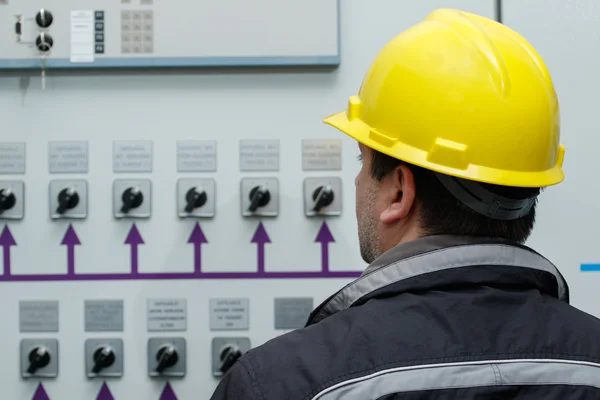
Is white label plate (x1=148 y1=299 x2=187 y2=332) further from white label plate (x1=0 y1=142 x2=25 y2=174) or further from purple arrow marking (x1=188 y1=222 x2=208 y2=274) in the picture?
white label plate (x1=0 y1=142 x2=25 y2=174)

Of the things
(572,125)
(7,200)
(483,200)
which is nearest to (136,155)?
(7,200)

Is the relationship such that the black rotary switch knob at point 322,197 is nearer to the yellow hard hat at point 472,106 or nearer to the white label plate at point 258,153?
the white label plate at point 258,153

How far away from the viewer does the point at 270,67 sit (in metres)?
1.37

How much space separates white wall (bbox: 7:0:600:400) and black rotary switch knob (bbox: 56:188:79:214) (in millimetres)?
36

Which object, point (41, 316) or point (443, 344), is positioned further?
point (41, 316)

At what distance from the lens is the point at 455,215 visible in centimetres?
84

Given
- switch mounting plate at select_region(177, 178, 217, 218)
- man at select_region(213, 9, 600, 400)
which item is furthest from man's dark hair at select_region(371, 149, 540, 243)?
switch mounting plate at select_region(177, 178, 217, 218)

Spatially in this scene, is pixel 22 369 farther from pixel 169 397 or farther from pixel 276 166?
pixel 276 166

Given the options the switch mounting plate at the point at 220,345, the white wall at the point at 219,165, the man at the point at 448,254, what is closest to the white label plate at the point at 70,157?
the white wall at the point at 219,165

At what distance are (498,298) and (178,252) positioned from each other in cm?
79

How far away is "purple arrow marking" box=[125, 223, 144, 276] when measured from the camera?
54.2 inches

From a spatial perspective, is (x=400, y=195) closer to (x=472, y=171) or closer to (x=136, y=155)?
(x=472, y=171)

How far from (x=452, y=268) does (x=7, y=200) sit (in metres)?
1.00

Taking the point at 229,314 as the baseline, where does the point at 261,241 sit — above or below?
above
